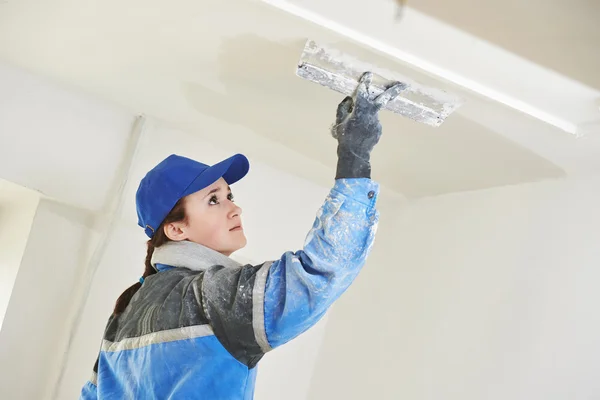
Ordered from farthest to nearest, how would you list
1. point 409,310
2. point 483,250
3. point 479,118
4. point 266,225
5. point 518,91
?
point 266,225 → point 409,310 → point 483,250 → point 479,118 → point 518,91

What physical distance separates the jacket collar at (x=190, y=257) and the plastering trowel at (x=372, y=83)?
1.45ft

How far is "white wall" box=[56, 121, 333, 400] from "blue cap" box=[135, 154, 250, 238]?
0.58m

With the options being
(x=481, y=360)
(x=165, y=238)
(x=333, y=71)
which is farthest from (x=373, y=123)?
(x=481, y=360)

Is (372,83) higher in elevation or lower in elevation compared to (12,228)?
higher

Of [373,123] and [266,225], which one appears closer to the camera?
[373,123]

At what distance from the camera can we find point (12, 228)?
7.29ft

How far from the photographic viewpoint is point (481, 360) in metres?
1.60

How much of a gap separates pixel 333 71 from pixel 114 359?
0.78 meters

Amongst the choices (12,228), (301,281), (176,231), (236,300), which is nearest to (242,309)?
(236,300)

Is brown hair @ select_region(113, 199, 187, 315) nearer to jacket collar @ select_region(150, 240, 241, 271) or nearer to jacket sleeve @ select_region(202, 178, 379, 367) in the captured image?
jacket collar @ select_region(150, 240, 241, 271)

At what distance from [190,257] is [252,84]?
485 mm

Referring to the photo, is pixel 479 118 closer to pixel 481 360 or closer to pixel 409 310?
pixel 481 360

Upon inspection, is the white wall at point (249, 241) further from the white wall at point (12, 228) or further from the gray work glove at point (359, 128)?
the gray work glove at point (359, 128)

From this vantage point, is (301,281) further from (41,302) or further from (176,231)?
(41,302)
